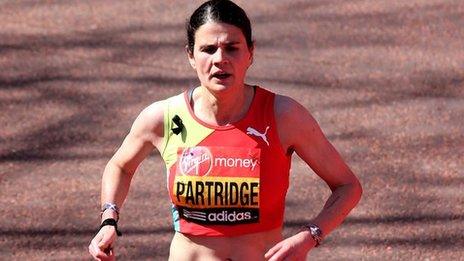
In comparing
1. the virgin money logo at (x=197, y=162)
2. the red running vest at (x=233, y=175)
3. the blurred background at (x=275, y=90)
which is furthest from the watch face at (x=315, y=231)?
the blurred background at (x=275, y=90)

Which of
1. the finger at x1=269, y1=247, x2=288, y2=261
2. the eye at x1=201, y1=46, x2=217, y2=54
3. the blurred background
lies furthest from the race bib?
the blurred background

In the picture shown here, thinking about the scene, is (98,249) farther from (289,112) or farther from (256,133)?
(289,112)

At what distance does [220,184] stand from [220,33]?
583 millimetres

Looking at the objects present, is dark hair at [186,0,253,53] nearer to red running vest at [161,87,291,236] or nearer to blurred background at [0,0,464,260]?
red running vest at [161,87,291,236]

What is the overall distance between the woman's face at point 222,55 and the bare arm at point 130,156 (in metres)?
0.35

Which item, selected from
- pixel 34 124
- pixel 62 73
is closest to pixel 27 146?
pixel 34 124

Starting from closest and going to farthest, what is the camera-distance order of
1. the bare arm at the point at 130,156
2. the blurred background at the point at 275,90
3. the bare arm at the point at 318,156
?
the bare arm at the point at 318,156, the bare arm at the point at 130,156, the blurred background at the point at 275,90

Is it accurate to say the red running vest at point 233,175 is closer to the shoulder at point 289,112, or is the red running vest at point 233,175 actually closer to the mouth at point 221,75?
→ the shoulder at point 289,112

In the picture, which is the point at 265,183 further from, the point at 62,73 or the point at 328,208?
the point at 62,73

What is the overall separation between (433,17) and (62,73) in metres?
3.33

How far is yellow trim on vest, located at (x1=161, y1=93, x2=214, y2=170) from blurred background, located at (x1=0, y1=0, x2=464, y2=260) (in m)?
2.92

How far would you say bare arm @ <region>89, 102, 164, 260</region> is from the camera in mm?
5500

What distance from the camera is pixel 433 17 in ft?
39.4

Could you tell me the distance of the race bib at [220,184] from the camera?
5266 mm
